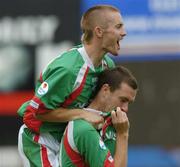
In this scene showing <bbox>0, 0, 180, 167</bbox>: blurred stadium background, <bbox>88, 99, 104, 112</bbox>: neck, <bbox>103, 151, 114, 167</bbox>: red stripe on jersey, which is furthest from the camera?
<bbox>0, 0, 180, 167</bbox>: blurred stadium background

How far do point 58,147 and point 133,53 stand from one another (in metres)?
4.51

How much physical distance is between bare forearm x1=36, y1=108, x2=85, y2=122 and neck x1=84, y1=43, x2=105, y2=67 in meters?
0.34

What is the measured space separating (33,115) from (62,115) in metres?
0.22

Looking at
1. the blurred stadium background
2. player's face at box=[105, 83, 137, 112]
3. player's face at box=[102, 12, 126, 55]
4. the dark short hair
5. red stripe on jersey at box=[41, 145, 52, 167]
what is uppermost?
player's face at box=[102, 12, 126, 55]

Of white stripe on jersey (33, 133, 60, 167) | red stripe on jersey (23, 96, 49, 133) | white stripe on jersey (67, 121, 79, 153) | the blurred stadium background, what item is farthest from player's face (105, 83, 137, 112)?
the blurred stadium background

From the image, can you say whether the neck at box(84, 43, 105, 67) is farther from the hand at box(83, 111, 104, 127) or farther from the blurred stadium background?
the blurred stadium background

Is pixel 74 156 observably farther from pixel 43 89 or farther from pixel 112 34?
pixel 112 34

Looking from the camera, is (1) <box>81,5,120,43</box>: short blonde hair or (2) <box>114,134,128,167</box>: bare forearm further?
(1) <box>81,5,120,43</box>: short blonde hair

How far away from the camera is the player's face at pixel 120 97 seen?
6.55 metres

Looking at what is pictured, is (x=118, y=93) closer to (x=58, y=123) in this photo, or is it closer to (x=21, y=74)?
(x=58, y=123)

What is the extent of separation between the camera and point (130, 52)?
37.2ft

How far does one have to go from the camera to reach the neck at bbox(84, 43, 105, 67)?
6.77 meters

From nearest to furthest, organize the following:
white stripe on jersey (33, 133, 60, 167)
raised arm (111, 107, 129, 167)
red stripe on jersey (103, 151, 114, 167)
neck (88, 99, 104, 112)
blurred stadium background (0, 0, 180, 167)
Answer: red stripe on jersey (103, 151, 114, 167) < raised arm (111, 107, 129, 167) < neck (88, 99, 104, 112) < white stripe on jersey (33, 133, 60, 167) < blurred stadium background (0, 0, 180, 167)

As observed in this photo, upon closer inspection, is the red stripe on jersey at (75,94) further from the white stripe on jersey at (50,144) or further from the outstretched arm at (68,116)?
the white stripe on jersey at (50,144)
